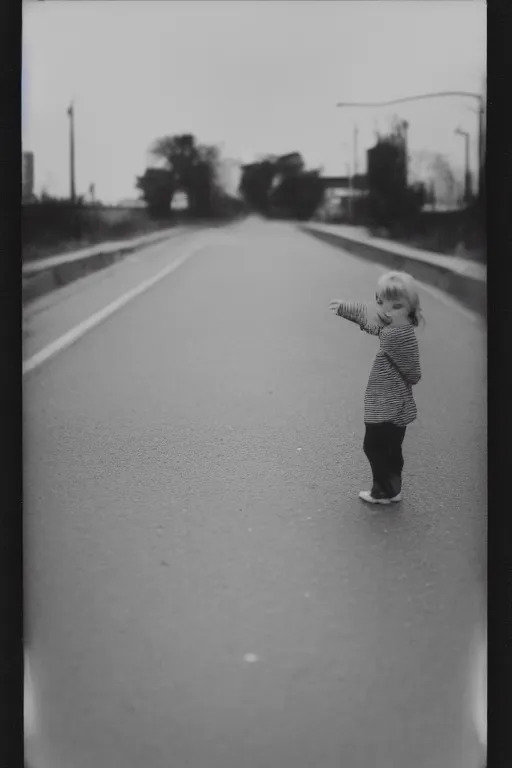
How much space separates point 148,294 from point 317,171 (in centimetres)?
772

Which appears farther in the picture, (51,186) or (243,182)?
(243,182)

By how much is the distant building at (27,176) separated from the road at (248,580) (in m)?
0.73

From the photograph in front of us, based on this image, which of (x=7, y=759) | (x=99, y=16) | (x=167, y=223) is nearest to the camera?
(x=7, y=759)

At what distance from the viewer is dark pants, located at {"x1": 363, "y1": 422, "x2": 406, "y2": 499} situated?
387cm

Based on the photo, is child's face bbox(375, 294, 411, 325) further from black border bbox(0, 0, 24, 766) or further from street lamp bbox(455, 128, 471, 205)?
black border bbox(0, 0, 24, 766)

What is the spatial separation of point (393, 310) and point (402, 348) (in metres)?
0.18

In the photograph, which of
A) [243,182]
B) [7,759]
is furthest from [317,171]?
[7,759]

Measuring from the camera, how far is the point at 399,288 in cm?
357

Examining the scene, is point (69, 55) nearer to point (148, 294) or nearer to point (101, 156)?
point (101, 156)

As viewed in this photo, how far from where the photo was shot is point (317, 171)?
14.9 ft

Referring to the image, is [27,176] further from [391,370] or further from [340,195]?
[340,195]

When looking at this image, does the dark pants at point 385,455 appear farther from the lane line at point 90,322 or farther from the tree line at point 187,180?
the lane line at point 90,322

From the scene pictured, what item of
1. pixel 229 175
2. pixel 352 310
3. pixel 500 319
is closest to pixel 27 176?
pixel 352 310

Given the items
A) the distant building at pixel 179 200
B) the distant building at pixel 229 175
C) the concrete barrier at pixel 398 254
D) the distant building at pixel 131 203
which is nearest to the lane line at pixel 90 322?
the distant building at pixel 131 203
